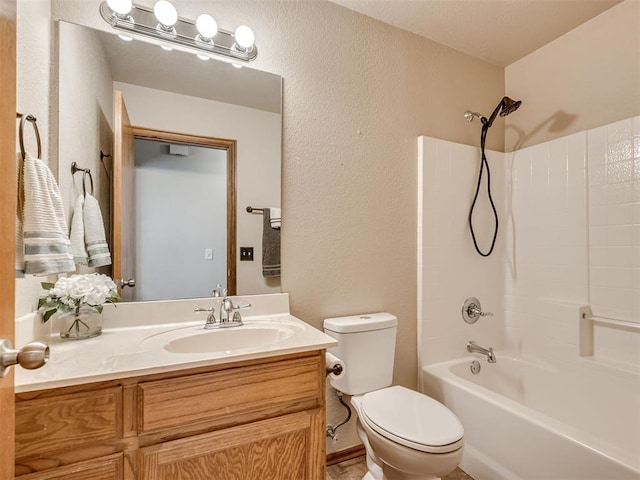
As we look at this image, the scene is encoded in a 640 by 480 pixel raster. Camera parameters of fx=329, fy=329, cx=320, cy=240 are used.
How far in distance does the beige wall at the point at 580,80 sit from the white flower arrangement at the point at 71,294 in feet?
8.53

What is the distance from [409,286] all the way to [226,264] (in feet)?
3.59

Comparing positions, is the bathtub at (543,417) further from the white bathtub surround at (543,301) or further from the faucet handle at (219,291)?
the faucet handle at (219,291)

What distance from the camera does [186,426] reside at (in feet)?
3.14

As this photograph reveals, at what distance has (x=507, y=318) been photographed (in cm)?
230

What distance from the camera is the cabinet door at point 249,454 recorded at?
94cm

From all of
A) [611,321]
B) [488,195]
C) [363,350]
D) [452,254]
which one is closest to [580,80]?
[488,195]

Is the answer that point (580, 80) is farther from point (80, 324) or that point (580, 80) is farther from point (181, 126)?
point (80, 324)

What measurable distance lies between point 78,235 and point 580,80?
2.77 metres

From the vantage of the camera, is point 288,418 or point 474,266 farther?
point 474,266

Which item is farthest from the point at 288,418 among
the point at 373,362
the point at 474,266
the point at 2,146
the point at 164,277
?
the point at 474,266

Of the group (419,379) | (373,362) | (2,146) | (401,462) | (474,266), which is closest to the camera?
(2,146)

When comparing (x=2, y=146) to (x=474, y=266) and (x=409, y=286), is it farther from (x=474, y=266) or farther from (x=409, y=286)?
(x=474, y=266)

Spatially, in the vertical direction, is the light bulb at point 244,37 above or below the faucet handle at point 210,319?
above

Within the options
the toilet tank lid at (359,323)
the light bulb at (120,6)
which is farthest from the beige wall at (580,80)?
the light bulb at (120,6)
